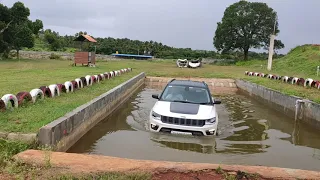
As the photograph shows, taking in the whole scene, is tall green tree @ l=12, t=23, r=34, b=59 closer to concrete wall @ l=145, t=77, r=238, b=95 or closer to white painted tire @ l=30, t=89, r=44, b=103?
concrete wall @ l=145, t=77, r=238, b=95

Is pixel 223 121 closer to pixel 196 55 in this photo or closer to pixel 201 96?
pixel 201 96

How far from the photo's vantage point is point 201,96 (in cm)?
970

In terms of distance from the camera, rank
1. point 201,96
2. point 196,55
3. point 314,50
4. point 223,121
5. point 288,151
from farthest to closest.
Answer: point 196,55
point 314,50
point 223,121
point 201,96
point 288,151

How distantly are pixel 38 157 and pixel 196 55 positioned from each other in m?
67.8

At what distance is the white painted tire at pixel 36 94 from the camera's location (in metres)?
9.32

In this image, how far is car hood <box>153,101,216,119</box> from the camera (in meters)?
8.26

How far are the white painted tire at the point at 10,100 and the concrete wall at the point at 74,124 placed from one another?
5.07 feet

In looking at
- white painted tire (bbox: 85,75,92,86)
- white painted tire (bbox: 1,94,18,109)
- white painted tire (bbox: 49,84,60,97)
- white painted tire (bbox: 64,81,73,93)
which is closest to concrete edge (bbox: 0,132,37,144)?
white painted tire (bbox: 1,94,18,109)

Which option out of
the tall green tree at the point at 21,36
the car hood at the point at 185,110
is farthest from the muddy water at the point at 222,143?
the tall green tree at the point at 21,36

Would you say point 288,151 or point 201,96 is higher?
point 201,96

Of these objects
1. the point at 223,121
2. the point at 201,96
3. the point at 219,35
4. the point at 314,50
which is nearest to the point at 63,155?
the point at 201,96

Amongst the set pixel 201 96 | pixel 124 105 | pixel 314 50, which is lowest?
pixel 124 105

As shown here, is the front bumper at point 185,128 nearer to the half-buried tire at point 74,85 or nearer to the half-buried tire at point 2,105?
the half-buried tire at point 2,105

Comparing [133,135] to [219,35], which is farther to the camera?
[219,35]
